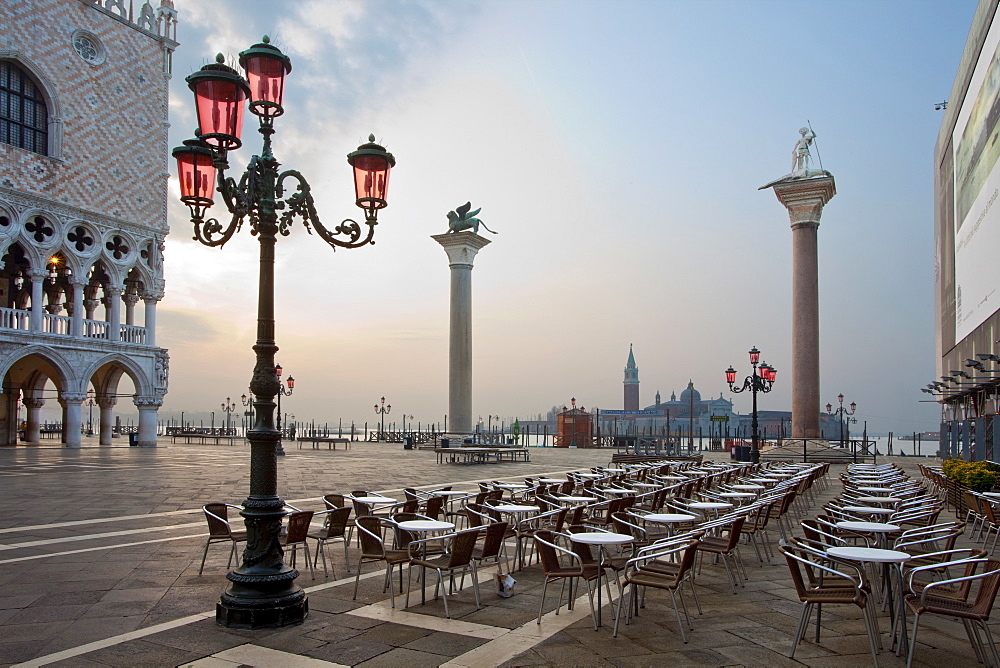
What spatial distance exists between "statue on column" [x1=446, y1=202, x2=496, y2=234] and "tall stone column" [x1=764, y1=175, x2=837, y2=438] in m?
12.3

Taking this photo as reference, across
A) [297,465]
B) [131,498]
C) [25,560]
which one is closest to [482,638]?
[25,560]

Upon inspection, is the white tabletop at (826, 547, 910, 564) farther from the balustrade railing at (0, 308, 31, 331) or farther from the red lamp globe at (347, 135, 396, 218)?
the balustrade railing at (0, 308, 31, 331)

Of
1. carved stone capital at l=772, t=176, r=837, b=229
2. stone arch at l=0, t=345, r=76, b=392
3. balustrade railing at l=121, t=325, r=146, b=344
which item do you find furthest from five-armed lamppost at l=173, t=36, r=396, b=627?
balustrade railing at l=121, t=325, r=146, b=344

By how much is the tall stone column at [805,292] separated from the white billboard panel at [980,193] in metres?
4.15

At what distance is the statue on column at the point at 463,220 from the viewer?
32.1 meters

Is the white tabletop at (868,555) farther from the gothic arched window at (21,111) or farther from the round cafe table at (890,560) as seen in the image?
the gothic arched window at (21,111)

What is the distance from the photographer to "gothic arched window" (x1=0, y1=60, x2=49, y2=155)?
28.7 meters

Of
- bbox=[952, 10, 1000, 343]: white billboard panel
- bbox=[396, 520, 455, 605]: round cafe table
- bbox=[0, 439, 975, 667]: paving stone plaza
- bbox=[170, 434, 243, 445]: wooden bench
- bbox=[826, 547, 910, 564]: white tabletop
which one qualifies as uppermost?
bbox=[952, 10, 1000, 343]: white billboard panel

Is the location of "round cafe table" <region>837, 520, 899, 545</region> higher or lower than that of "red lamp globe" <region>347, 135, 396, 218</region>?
lower

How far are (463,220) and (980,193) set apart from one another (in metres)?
19.2

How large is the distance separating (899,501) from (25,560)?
30.6 feet

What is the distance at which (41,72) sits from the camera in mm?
29562

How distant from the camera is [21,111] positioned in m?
29.1

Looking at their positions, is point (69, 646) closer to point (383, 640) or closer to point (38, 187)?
point (383, 640)
